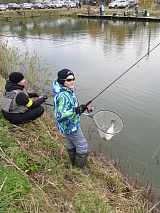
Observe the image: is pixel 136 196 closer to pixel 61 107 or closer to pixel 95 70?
pixel 61 107

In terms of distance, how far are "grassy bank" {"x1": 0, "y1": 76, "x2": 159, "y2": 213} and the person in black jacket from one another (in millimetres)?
173

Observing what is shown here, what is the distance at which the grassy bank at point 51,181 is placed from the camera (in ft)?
8.16

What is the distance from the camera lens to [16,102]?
3.92 m

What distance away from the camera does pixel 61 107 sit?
296 cm

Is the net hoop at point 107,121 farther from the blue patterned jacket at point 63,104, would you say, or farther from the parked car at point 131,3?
the parked car at point 131,3

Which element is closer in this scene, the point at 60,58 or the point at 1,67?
the point at 1,67

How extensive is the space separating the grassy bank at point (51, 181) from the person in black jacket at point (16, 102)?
173mm

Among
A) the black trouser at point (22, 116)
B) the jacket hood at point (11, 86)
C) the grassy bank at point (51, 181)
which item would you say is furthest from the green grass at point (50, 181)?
the jacket hood at point (11, 86)

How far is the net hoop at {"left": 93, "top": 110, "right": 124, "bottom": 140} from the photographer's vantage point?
3732 millimetres

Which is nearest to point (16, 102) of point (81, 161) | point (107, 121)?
point (81, 161)

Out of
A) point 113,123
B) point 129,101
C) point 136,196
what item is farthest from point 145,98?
point 136,196

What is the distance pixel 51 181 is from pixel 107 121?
1523 millimetres

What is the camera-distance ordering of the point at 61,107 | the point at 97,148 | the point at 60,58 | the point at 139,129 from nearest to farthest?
the point at 61,107 → the point at 97,148 → the point at 139,129 → the point at 60,58

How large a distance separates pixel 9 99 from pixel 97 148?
2.26 m
